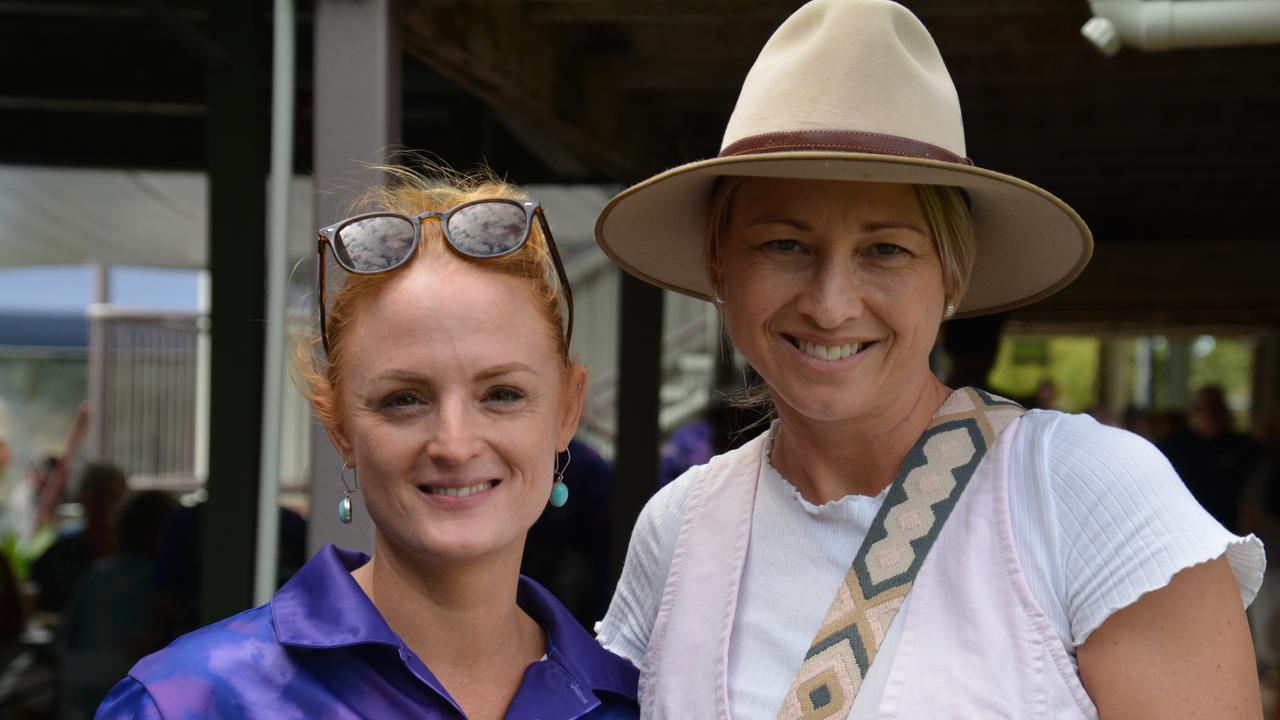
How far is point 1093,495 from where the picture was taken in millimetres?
1390

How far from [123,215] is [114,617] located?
2458mm

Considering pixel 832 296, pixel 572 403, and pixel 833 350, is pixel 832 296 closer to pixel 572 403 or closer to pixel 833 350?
pixel 833 350

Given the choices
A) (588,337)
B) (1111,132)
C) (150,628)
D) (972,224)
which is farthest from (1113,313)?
(972,224)

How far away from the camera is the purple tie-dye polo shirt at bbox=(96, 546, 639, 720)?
1294mm

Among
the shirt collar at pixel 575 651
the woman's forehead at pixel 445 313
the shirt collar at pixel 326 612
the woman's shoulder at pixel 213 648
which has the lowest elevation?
the shirt collar at pixel 575 651

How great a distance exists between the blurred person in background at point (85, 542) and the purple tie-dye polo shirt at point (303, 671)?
4381 mm

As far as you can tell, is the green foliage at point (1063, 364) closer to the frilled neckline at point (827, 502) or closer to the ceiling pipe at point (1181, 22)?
the ceiling pipe at point (1181, 22)

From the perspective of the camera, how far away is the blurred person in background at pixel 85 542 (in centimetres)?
559

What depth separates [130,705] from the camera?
4.21ft

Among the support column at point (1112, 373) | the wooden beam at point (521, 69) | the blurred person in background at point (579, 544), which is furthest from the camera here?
the support column at point (1112, 373)

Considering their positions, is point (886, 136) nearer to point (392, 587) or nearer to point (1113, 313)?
point (392, 587)

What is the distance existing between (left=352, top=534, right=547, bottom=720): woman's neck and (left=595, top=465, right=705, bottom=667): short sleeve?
1.02 ft

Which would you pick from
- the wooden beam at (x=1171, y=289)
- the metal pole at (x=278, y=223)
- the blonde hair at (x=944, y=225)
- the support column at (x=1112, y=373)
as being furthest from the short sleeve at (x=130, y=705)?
the support column at (x=1112, y=373)

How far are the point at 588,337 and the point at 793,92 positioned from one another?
8254 mm
